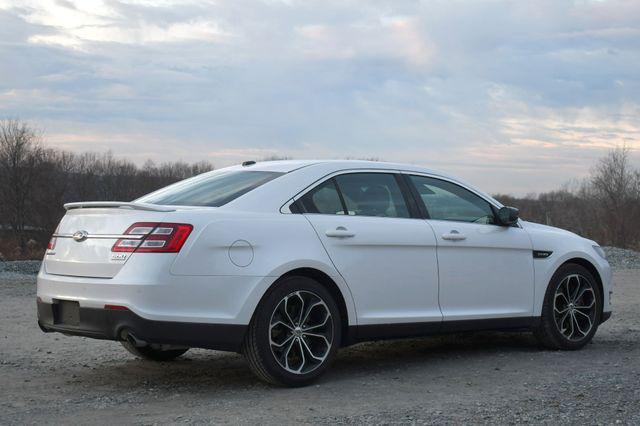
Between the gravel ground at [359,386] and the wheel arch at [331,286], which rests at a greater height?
the wheel arch at [331,286]

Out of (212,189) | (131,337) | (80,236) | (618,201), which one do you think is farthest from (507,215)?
(618,201)

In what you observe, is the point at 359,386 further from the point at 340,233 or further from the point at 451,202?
the point at 451,202

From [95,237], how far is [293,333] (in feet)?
5.02

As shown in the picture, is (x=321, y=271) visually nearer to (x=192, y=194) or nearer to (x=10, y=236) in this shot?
(x=192, y=194)

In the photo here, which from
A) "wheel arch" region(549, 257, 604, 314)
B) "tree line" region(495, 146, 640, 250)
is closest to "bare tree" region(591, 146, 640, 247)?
"tree line" region(495, 146, 640, 250)

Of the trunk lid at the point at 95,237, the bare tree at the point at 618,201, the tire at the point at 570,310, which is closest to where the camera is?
the trunk lid at the point at 95,237

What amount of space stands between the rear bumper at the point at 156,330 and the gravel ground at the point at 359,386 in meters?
0.40

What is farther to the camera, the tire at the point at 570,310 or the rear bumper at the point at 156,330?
the tire at the point at 570,310

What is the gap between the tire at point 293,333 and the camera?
598 centimetres

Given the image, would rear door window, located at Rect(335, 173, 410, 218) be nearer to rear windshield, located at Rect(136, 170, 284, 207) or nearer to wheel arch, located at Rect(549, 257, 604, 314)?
rear windshield, located at Rect(136, 170, 284, 207)

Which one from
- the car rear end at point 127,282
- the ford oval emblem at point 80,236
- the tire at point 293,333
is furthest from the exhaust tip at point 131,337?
the ford oval emblem at point 80,236

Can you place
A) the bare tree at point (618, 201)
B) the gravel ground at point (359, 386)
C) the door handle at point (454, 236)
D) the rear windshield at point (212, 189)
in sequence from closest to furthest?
the gravel ground at point (359, 386) → the rear windshield at point (212, 189) → the door handle at point (454, 236) → the bare tree at point (618, 201)

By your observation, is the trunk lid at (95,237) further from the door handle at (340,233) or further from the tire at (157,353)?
the tire at (157,353)

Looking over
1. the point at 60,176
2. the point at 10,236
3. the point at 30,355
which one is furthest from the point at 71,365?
the point at 60,176
